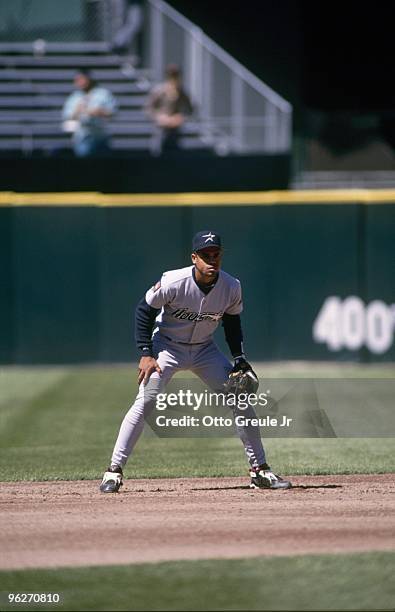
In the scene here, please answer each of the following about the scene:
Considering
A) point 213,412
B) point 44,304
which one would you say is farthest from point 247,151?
Answer: point 213,412

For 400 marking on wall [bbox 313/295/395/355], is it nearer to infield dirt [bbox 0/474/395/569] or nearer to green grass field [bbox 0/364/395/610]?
green grass field [bbox 0/364/395/610]

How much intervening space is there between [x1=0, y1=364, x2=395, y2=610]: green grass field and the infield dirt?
0.28 m

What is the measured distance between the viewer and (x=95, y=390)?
14938 mm

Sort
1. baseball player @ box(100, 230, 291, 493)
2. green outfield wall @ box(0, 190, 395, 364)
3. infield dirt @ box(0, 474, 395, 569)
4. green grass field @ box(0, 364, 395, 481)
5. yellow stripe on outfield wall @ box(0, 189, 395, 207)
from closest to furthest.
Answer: infield dirt @ box(0, 474, 395, 569) → baseball player @ box(100, 230, 291, 493) → green grass field @ box(0, 364, 395, 481) → green outfield wall @ box(0, 190, 395, 364) → yellow stripe on outfield wall @ box(0, 189, 395, 207)

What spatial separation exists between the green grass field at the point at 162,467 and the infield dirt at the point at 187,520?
0.93 feet

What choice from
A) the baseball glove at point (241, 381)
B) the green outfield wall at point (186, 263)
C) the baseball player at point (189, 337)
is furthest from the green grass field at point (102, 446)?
the green outfield wall at point (186, 263)

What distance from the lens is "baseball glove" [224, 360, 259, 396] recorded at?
844 centimetres

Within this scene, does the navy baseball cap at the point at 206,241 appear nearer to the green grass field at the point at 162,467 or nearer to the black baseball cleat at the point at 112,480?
the black baseball cleat at the point at 112,480

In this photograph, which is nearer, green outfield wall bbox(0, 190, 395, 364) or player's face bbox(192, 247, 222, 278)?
player's face bbox(192, 247, 222, 278)

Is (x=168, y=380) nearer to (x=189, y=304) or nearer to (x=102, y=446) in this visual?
(x=189, y=304)

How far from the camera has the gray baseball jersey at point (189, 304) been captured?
27.2ft

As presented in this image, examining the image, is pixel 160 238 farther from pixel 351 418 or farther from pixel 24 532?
pixel 24 532

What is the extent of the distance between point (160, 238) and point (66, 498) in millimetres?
9290

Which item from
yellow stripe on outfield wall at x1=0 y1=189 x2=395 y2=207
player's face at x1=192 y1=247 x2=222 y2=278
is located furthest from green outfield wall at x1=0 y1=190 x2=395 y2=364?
player's face at x1=192 y1=247 x2=222 y2=278
